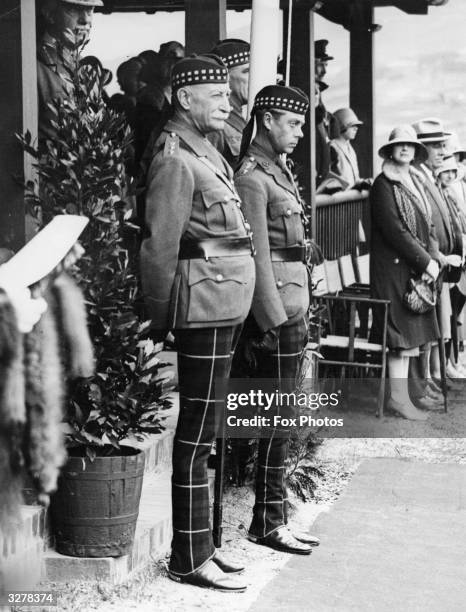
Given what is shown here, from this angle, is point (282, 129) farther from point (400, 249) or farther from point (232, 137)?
point (400, 249)

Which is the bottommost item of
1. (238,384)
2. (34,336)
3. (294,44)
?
(238,384)

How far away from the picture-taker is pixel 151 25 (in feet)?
34.8

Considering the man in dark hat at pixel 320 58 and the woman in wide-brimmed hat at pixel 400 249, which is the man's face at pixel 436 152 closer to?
the woman in wide-brimmed hat at pixel 400 249

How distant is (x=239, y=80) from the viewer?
5777 millimetres

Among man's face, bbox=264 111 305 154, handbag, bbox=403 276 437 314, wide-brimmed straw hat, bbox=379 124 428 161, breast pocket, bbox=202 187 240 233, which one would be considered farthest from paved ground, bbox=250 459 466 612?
wide-brimmed straw hat, bbox=379 124 428 161

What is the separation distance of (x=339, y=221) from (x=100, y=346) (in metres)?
6.05

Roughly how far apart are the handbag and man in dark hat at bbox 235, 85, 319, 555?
9.72 feet

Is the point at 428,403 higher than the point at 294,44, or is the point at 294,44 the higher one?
the point at 294,44

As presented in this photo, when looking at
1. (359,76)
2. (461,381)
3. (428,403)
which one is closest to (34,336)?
(428,403)

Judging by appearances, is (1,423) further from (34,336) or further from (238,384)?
(238,384)

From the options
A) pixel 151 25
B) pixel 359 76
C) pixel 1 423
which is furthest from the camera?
pixel 359 76

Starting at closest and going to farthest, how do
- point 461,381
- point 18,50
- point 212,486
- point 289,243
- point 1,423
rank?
point 1,423, point 18,50, point 289,243, point 212,486, point 461,381

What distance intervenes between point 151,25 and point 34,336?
25.6 ft

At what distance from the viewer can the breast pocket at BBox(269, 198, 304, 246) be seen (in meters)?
5.18
